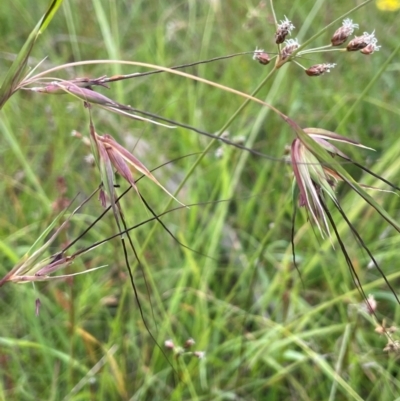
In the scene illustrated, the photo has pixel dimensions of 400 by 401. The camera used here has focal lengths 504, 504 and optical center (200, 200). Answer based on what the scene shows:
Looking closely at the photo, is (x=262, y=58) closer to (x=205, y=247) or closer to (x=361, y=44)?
(x=361, y=44)

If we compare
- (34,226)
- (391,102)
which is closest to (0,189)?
(34,226)

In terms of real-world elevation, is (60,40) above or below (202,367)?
above

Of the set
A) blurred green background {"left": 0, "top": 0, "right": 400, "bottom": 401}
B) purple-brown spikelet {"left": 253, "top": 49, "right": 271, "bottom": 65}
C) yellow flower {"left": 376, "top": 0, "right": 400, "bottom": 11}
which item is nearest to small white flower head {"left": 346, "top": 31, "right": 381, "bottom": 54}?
purple-brown spikelet {"left": 253, "top": 49, "right": 271, "bottom": 65}

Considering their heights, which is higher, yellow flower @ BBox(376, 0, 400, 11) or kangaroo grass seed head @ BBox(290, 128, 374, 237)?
yellow flower @ BBox(376, 0, 400, 11)

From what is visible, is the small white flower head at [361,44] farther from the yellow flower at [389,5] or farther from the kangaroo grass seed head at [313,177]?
the yellow flower at [389,5]

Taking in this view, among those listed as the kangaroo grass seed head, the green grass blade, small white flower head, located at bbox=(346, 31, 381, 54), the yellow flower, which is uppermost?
the yellow flower

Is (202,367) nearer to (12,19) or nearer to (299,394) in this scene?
(299,394)

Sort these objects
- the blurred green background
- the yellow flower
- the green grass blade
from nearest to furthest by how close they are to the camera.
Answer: the green grass blade
the blurred green background
the yellow flower

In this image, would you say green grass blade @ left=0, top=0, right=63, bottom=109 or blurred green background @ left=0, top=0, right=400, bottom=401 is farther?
blurred green background @ left=0, top=0, right=400, bottom=401

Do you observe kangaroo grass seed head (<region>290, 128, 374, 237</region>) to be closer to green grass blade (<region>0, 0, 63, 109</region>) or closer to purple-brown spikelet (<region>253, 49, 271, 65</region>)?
purple-brown spikelet (<region>253, 49, 271, 65</region>)

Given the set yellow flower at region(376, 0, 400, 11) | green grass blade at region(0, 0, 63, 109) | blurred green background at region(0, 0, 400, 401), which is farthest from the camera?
yellow flower at region(376, 0, 400, 11)
